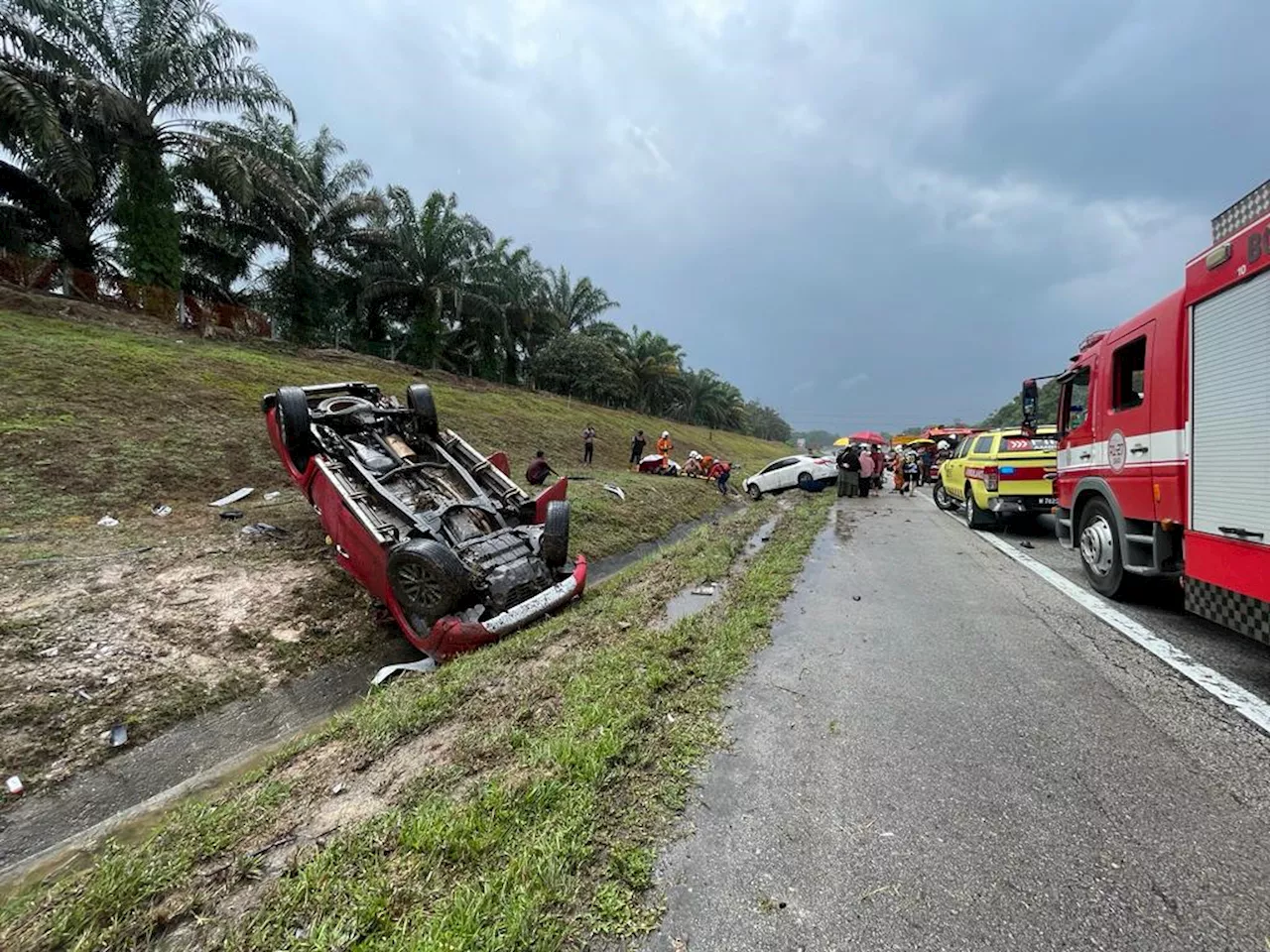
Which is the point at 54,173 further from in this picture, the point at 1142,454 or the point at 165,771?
the point at 1142,454

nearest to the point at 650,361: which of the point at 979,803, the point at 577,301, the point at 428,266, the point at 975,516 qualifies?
the point at 577,301

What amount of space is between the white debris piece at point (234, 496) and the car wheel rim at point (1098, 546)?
11.0 meters

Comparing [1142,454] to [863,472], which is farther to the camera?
[863,472]

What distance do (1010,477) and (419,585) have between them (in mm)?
8621

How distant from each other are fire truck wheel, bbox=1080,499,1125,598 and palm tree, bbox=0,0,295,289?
2032 centimetres

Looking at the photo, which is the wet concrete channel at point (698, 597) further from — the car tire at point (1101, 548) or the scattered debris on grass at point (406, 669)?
the car tire at point (1101, 548)

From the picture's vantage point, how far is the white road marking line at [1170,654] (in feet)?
10.1

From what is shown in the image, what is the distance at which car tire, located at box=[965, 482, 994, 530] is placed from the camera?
9672 millimetres

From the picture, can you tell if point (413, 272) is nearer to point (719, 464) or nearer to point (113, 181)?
point (113, 181)

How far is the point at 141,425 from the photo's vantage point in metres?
10.3

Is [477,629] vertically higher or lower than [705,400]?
lower

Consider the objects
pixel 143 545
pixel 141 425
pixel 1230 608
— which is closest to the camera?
pixel 1230 608

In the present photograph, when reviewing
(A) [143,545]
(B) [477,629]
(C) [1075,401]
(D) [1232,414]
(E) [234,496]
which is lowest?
(B) [477,629]

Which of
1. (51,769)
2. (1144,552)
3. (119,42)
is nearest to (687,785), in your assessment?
(51,769)
